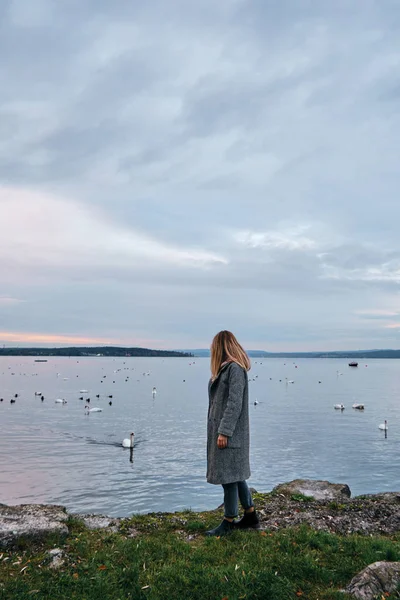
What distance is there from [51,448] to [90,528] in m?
21.1

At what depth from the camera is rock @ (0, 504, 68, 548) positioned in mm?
6367

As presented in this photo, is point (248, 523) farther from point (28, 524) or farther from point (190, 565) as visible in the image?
point (28, 524)

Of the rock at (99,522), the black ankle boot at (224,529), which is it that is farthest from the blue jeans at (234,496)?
the rock at (99,522)

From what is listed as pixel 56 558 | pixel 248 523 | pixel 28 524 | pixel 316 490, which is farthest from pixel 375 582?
pixel 316 490

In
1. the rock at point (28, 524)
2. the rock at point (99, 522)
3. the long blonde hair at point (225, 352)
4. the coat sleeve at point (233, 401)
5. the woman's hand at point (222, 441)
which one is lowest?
the rock at point (99, 522)

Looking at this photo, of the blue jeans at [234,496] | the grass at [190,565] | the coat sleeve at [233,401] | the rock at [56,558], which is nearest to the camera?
the grass at [190,565]

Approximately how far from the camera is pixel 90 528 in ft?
24.3

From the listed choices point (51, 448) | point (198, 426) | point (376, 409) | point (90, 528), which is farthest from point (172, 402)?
point (90, 528)

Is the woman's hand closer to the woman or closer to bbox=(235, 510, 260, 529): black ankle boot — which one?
the woman

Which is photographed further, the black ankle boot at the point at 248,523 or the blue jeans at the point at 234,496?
the black ankle boot at the point at 248,523

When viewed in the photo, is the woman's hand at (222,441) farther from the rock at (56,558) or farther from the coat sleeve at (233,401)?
the rock at (56,558)

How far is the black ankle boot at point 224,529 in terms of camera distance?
7094 mm

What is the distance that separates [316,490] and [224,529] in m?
4.66

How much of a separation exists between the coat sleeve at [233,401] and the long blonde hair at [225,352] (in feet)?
0.67
